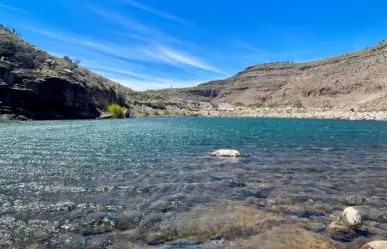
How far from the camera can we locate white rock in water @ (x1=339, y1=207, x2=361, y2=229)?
10.1 m

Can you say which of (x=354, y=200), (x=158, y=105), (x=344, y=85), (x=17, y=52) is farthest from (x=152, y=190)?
(x=344, y=85)

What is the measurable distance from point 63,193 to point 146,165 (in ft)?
23.7

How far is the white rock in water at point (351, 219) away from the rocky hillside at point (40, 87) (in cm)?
8260

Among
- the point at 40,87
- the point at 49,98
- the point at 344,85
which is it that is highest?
the point at 344,85

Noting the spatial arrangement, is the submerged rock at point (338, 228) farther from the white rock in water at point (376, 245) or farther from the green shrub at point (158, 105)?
the green shrub at point (158, 105)

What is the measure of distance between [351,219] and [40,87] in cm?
9019

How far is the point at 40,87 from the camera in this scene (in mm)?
86438

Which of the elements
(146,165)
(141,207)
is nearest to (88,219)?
(141,207)

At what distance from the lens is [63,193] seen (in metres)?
13.7

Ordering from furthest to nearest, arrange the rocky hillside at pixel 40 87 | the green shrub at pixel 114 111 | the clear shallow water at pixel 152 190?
the green shrub at pixel 114 111 < the rocky hillside at pixel 40 87 < the clear shallow water at pixel 152 190

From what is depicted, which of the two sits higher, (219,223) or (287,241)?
(287,241)

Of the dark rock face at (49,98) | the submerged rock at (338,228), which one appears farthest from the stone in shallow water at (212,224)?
the dark rock face at (49,98)

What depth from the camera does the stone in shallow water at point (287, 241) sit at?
880cm

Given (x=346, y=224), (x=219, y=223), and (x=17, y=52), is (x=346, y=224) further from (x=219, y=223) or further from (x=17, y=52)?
(x=17, y=52)
